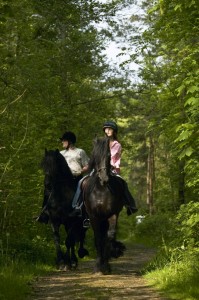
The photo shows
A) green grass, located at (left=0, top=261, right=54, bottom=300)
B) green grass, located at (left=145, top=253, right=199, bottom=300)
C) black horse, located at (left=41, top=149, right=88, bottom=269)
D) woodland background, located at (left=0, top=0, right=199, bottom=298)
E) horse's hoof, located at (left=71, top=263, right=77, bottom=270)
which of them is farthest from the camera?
horse's hoof, located at (left=71, top=263, right=77, bottom=270)

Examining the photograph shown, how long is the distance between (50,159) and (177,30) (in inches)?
160

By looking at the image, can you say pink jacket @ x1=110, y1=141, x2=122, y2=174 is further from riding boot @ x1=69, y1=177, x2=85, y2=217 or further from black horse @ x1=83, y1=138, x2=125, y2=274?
riding boot @ x1=69, y1=177, x2=85, y2=217

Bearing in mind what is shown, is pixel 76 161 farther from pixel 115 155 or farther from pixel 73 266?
pixel 73 266

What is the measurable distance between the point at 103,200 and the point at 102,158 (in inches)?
34.4

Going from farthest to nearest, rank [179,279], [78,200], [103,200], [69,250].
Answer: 1. [69,250]
2. [78,200]
3. [103,200]
4. [179,279]

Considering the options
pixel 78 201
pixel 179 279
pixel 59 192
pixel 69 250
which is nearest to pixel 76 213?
pixel 78 201

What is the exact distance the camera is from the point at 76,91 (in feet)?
76.3

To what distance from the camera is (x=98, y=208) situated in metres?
11.2

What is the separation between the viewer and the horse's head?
35.7 feet

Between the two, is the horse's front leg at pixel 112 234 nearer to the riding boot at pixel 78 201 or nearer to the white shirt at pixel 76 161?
the riding boot at pixel 78 201

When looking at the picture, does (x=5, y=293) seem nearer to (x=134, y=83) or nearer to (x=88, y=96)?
(x=88, y=96)

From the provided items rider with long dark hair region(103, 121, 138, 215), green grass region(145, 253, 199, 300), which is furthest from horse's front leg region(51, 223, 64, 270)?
green grass region(145, 253, 199, 300)

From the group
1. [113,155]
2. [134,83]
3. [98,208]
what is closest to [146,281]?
[98,208]

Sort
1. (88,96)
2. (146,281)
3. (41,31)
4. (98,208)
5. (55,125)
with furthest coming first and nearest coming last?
(88,96)
(41,31)
(55,125)
(98,208)
(146,281)
